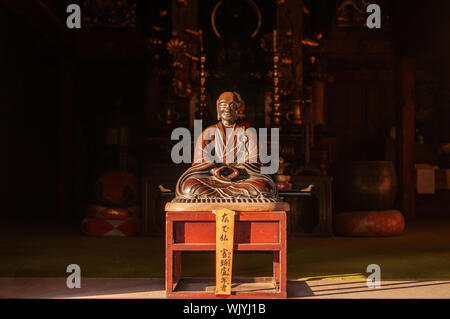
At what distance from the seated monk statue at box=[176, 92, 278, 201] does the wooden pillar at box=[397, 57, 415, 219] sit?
4505 mm

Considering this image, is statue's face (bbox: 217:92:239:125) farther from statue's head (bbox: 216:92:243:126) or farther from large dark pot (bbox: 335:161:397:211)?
large dark pot (bbox: 335:161:397:211)

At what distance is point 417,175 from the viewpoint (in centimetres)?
738

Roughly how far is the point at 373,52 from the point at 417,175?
2.23 metres

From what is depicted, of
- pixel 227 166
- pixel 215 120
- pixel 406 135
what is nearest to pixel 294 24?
pixel 215 120

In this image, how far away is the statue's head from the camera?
3.21m

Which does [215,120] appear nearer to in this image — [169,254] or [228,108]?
[228,108]

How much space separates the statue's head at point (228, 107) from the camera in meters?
3.21

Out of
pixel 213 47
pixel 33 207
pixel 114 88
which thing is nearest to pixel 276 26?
pixel 213 47

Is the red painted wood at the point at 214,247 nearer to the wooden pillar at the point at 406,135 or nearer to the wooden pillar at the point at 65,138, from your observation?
the wooden pillar at the point at 406,135

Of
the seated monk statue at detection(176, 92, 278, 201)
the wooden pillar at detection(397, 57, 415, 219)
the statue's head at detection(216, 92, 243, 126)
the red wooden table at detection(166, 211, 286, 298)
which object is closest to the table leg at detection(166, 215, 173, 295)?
the red wooden table at detection(166, 211, 286, 298)

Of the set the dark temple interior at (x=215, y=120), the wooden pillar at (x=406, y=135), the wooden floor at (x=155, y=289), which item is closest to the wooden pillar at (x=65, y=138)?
the dark temple interior at (x=215, y=120)

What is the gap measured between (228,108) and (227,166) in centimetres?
39

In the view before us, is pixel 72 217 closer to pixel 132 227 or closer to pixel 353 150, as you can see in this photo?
pixel 132 227

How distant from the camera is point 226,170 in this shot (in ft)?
10.2
